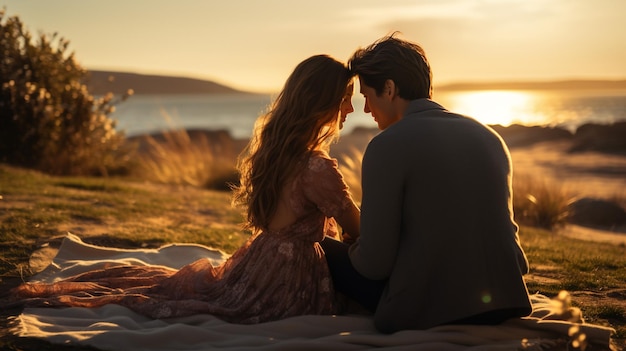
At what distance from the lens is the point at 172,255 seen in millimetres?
5250

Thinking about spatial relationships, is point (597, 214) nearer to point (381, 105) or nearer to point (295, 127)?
point (381, 105)

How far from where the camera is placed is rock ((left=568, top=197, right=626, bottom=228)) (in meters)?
10.5

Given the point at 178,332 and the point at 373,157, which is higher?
the point at 373,157

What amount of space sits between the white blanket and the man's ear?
1.07 m

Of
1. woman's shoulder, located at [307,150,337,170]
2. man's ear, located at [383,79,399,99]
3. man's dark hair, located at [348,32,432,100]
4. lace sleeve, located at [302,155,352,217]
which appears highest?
man's dark hair, located at [348,32,432,100]

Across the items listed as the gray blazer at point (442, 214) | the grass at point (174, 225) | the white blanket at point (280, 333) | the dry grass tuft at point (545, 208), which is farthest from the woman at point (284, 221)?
the dry grass tuft at point (545, 208)

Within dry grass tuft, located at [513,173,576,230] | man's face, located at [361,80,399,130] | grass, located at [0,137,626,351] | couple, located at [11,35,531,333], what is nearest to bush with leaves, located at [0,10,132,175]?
grass, located at [0,137,626,351]

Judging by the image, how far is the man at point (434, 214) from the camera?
303cm

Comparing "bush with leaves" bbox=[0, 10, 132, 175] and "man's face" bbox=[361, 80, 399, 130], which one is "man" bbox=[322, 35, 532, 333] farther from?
"bush with leaves" bbox=[0, 10, 132, 175]

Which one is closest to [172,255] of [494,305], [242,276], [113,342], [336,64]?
[242,276]

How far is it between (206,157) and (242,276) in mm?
8889

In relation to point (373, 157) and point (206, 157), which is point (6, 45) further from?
point (373, 157)

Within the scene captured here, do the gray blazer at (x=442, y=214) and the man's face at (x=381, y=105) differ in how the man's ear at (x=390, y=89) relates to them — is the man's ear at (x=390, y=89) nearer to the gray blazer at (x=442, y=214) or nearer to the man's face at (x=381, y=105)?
the man's face at (x=381, y=105)

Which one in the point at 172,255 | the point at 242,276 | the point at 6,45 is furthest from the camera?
the point at 6,45
